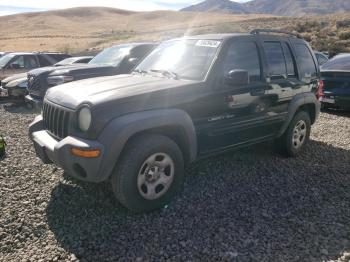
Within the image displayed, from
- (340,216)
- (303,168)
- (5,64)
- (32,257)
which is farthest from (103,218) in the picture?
(5,64)

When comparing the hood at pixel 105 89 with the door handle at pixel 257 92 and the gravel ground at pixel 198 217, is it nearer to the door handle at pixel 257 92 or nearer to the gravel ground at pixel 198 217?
the door handle at pixel 257 92

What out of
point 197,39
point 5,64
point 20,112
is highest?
point 197,39

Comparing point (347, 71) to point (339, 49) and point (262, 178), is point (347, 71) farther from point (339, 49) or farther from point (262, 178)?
point (339, 49)

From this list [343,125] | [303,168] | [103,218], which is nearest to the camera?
[103,218]

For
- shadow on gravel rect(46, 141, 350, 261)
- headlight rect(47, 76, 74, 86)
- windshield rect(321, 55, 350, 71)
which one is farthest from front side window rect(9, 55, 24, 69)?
windshield rect(321, 55, 350, 71)

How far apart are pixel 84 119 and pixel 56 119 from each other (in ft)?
1.79

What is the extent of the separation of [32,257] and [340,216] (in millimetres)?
3145

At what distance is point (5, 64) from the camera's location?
488 inches

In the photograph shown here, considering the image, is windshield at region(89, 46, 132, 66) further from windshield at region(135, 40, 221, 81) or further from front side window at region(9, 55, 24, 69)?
windshield at region(135, 40, 221, 81)

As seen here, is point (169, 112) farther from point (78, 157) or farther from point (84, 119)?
point (78, 157)

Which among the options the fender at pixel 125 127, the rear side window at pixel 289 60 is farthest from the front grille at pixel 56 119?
the rear side window at pixel 289 60

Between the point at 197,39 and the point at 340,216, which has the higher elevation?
the point at 197,39

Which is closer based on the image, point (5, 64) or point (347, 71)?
point (347, 71)

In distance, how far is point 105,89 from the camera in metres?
4.08
